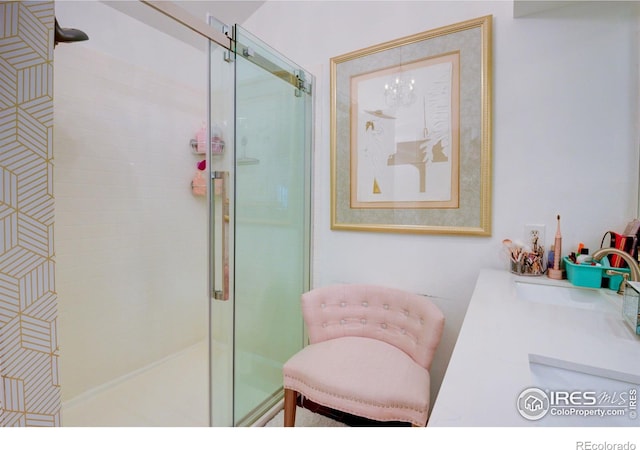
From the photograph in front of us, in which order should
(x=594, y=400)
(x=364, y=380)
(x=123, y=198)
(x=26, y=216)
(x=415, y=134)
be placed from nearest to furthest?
1. (x=594, y=400)
2. (x=26, y=216)
3. (x=364, y=380)
4. (x=415, y=134)
5. (x=123, y=198)

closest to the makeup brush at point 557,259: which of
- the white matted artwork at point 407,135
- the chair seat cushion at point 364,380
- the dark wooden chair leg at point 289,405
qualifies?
the white matted artwork at point 407,135

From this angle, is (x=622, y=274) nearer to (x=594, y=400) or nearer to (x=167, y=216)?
(x=594, y=400)

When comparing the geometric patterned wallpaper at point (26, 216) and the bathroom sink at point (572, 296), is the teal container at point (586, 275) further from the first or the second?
the geometric patterned wallpaper at point (26, 216)

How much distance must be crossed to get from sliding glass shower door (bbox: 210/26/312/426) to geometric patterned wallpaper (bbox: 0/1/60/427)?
0.57 meters

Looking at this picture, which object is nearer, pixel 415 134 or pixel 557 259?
pixel 557 259

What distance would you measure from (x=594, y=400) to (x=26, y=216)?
1.43 m

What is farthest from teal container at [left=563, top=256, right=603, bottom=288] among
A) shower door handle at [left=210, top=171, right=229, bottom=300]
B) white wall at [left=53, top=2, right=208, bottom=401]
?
white wall at [left=53, top=2, right=208, bottom=401]

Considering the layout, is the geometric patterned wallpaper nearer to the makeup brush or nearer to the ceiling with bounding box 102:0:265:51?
the ceiling with bounding box 102:0:265:51

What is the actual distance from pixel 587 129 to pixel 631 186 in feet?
0.92

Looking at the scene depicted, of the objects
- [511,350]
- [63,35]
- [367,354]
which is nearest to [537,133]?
[511,350]

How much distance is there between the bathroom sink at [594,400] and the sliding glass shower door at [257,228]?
1.23 metres

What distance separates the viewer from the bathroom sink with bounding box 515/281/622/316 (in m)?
0.91

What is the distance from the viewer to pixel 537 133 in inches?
51.3
